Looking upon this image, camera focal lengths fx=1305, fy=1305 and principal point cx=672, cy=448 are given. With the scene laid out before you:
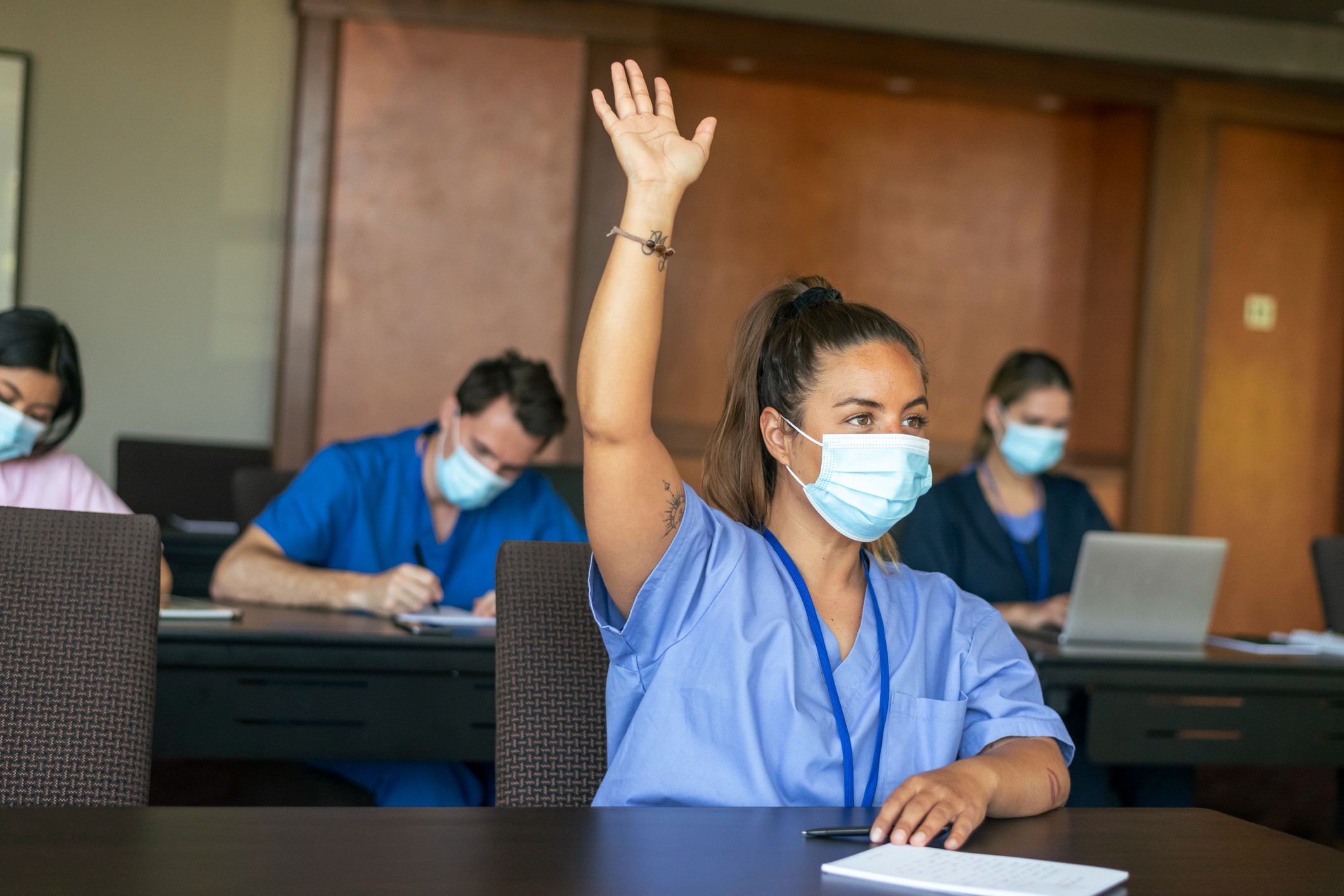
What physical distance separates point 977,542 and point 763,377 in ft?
5.47

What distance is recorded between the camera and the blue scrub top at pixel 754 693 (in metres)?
1.22

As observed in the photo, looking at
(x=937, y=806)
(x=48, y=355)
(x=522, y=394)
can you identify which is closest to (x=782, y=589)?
(x=937, y=806)

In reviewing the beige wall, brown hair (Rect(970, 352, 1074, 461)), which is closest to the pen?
brown hair (Rect(970, 352, 1074, 461))

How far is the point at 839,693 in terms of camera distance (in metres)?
1.29

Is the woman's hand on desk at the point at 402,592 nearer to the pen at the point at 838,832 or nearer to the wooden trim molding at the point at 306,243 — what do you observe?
the pen at the point at 838,832

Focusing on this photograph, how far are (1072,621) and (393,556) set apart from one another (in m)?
1.35

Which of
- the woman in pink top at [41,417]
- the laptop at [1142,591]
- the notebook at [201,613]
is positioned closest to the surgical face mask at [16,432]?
the woman in pink top at [41,417]

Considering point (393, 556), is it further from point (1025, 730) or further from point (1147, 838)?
point (1147, 838)

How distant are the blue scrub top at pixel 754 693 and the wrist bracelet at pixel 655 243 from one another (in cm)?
24

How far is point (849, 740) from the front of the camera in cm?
125

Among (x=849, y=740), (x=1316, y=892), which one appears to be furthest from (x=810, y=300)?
(x=1316, y=892)

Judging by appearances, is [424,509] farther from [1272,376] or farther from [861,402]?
[1272,376]

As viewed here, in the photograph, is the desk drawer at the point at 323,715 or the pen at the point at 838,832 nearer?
the pen at the point at 838,832

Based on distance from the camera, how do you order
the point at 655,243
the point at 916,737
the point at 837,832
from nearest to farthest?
the point at 837,832, the point at 655,243, the point at 916,737
